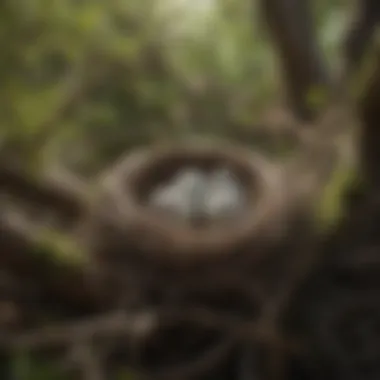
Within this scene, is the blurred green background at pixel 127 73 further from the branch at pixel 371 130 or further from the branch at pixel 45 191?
the branch at pixel 371 130

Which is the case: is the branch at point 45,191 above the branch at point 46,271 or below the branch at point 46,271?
above

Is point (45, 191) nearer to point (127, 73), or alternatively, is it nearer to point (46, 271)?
point (46, 271)

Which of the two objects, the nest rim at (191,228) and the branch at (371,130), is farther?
the nest rim at (191,228)

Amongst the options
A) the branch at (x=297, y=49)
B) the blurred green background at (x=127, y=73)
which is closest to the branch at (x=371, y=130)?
the branch at (x=297, y=49)

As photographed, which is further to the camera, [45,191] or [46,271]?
[45,191]

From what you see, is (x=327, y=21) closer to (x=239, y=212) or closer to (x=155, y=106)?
(x=155, y=106)

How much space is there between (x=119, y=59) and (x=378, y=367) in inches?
25.6

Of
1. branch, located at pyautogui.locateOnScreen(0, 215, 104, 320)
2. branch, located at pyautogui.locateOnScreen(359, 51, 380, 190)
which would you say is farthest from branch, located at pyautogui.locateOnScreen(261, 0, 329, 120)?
branch, located at pyautogui.locateOnScreen(0, 215, 104, 320)

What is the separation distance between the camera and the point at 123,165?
1.48 metres

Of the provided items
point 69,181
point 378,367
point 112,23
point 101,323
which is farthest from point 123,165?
point 378,367

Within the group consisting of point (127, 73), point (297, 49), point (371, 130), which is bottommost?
point (371, 130)

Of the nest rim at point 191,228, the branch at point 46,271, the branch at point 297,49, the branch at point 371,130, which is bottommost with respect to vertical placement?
the branch at point 371,130

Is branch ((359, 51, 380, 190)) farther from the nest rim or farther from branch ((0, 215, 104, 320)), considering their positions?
branch ((0, 215, 104, 320))

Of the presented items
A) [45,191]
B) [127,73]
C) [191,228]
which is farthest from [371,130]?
[127,73]
